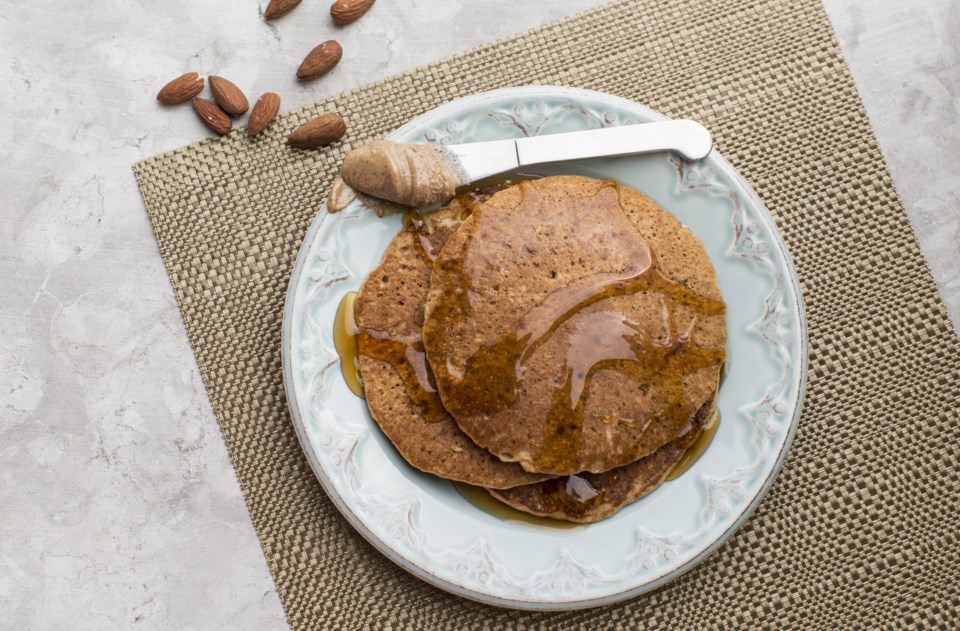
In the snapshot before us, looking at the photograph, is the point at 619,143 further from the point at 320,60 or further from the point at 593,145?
the point at 320,60

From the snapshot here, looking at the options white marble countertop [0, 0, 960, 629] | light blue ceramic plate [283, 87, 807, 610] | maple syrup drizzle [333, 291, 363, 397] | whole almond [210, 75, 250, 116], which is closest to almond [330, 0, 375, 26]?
white marble countertop [0, 0, 960, 629]

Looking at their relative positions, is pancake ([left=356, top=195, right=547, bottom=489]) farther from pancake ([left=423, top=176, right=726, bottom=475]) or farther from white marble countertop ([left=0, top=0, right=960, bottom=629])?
white marble countertop ([left=0, top=0, right=960, bottom=629])

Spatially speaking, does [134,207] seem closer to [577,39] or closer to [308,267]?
[308,267]

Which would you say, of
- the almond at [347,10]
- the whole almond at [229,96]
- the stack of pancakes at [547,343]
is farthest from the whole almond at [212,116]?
the stack of pancakes at [547,343]

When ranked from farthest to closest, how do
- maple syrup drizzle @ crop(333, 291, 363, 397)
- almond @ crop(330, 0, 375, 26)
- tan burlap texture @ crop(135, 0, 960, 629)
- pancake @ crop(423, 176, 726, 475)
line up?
almond @ crop(330, 0, 375, 26)
tan burlap texture @ crop(135, 0, 960, 629)
maple syrup drizzle @ crop(333, 291, 363, 397)
pancake @ crop(423, 176, 726, 475)

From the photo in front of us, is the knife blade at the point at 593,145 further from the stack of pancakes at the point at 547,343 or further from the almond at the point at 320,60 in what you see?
the almond at the point at 320,60

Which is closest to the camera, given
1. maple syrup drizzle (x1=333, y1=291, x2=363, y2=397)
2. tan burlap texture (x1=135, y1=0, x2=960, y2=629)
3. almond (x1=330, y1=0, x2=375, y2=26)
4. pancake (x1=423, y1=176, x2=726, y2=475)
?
pancake (x1=423, y1=176, x2=726, y2=475)
